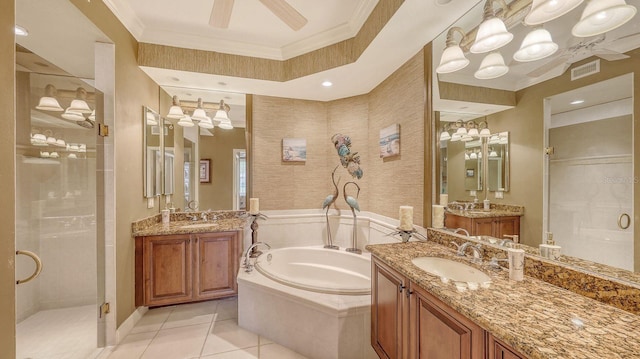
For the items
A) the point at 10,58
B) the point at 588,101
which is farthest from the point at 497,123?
the point at 10,58

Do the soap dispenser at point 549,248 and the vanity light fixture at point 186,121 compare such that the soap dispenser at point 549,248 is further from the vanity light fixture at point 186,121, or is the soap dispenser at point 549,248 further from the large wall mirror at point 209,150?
the vanity light fixture at point 186,121

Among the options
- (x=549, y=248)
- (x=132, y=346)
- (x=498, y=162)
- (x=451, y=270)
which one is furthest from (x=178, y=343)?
(x=498, y=162)

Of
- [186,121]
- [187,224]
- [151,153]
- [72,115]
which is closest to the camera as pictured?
[72,115]

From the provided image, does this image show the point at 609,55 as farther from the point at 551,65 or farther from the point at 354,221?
the point at 354,221

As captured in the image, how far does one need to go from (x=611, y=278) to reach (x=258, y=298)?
7.16 ft

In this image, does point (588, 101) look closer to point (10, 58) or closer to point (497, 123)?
point (497, 123)

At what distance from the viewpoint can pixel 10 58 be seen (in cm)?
103

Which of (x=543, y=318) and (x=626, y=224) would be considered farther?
(x=626, y=224)

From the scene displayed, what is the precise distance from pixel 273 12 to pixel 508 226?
1933 millimetres

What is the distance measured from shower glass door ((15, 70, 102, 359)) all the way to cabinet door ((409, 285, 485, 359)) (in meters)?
2.48

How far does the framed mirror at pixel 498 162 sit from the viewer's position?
1.50m

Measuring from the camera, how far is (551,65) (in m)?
1.21

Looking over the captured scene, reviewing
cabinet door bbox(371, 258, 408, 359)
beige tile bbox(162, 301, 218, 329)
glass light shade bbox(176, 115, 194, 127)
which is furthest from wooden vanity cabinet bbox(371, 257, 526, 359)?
glass light shade bbox(176, 115, 194, 127)

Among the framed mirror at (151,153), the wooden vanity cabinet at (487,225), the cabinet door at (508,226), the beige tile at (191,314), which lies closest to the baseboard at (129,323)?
the beige tile at (191,314)
